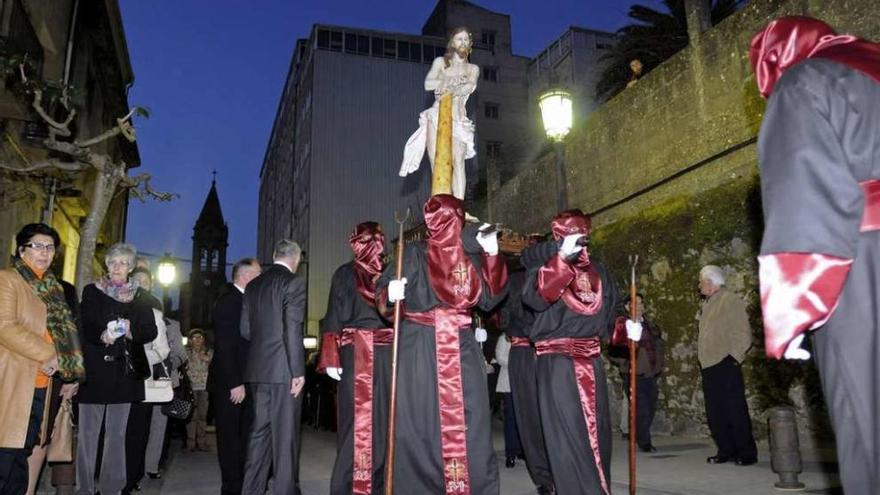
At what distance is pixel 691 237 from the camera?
389 inches

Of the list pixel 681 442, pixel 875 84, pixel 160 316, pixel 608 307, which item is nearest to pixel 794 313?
pixel 875 84

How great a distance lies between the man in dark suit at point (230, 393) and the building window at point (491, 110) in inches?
1191

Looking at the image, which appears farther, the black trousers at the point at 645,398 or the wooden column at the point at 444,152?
the black trousers at the point at 645,398

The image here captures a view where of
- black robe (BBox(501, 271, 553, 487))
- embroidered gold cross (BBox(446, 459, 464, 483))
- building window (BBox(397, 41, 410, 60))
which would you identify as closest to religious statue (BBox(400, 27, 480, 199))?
black robe (BBox(501, 271, 553, 487))

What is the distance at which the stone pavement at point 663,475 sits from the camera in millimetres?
5402

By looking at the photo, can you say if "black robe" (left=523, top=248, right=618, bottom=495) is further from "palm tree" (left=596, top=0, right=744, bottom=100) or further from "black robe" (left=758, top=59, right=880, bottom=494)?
"palm tree" (left=596, top=0, right=744, bottom=100)

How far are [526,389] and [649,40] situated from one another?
1464 cm

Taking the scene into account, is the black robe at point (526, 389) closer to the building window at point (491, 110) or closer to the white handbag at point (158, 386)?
the white handbag at point (158, 386)

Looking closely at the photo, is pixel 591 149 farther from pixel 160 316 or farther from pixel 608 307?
pixel 160 316

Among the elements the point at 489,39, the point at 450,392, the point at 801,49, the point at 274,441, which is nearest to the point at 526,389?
the point at 450,392

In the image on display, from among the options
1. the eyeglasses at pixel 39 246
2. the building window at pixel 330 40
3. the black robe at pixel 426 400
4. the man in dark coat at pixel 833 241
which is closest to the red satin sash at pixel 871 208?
the man in dark coat at pixel 833 241

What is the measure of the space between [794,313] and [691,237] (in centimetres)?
820

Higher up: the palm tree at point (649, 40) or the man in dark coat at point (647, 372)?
the palm tree at point (649, 40)

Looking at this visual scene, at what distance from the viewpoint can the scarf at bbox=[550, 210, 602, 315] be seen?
15.3 feet
